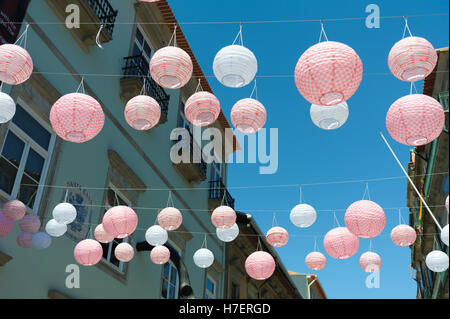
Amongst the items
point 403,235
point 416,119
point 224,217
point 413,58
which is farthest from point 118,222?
point 403,235

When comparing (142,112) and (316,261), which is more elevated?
(142,112)

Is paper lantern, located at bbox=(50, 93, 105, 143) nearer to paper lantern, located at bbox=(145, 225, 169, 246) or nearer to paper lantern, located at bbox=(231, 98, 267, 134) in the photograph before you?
paper lantern, located at bbox=(231, 98, 267, 134)

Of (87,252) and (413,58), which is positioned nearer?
(413,58)

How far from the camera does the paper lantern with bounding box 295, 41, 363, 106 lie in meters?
4.08

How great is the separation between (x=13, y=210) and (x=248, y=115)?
3.50 metres

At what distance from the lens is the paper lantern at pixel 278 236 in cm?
988

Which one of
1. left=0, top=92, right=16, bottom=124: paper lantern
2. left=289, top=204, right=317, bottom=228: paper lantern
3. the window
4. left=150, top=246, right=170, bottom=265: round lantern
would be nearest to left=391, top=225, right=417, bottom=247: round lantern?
left=289, top=204, right=317, bottom=228: paper lantern

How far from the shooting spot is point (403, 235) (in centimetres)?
855

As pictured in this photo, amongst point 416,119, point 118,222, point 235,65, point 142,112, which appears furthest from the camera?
point 118,222

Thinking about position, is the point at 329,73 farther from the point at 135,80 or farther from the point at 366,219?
the point at 135,80

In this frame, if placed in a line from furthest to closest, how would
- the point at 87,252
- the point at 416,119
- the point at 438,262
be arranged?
the point at 438,262 → the point at 87,252 → the point at 416,119

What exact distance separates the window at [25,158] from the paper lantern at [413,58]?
18.6 ft

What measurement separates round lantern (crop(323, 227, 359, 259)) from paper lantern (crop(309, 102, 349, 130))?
3.05 m

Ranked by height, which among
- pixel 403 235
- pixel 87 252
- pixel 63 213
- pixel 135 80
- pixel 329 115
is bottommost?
pixel 87 252
